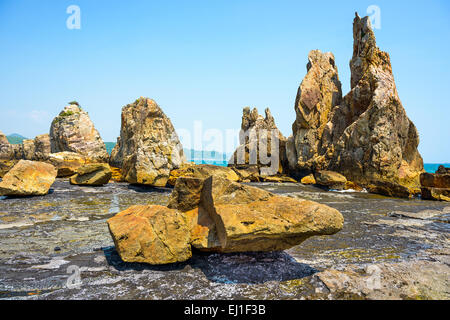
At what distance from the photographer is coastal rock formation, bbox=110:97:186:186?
1927 centimetres

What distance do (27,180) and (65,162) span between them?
34.3 ft

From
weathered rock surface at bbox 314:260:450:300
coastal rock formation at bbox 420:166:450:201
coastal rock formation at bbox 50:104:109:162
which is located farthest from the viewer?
coastal rock formation at bbox 50:104:109:162

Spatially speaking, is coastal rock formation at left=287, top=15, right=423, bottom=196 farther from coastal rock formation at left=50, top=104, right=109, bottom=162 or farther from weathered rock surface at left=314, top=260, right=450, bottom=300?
coastal rock formation at left=50, top=104, right=109, bottom=162

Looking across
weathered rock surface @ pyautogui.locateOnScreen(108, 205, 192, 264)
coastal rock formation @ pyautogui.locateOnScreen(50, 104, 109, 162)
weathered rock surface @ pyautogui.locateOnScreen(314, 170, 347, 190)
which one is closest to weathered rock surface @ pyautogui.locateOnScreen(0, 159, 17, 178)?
coastal rock formation @ pyautogui.locateOnScreen(50, 104, 109, 162)

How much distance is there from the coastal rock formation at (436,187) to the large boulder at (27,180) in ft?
82.8

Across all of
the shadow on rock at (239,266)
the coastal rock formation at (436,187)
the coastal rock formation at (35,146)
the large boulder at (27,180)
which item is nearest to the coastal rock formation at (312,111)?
the coastal rock formation at (436,187)

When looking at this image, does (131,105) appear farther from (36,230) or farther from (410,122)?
(410,122)

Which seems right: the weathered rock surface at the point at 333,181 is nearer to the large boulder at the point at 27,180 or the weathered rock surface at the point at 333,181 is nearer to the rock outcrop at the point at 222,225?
the rock outcrop at the point at 222,225

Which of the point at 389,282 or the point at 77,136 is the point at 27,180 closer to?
the point at 389,282

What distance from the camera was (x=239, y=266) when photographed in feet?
19.1

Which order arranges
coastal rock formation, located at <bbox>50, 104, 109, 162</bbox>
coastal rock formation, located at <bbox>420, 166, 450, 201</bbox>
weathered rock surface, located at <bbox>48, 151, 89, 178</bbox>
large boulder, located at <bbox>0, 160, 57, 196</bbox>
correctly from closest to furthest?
1. large boulder, located at <bbox>0, 160, 57, 196</bbox>
2. coastal rock formation, located at <bbox>420, 166, 450, 201</bbox>
3. weathered rock surface, located at <bbox>48, 151, 89, 178</bbox>
4. coastal rock formation, located at <bbox>50, 104, 109, 162</bbox>

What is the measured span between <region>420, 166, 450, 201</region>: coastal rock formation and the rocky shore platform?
11612mm

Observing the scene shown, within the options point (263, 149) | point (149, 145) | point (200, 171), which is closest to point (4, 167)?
point (149, 145)
